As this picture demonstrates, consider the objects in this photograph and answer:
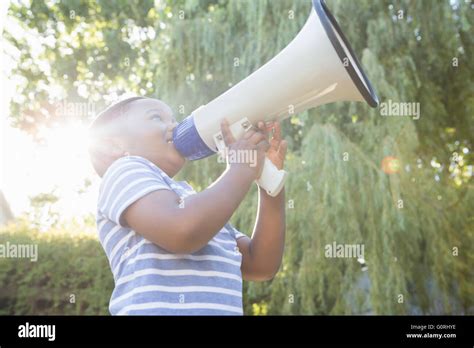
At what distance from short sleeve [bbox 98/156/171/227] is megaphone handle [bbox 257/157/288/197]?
25 centimetres

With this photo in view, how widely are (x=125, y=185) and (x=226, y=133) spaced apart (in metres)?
0.28

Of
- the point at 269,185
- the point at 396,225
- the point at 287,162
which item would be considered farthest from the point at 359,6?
the point at 269,185

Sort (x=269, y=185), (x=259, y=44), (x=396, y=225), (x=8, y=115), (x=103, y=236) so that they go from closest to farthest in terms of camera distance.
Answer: (x=103, y=236) → (x=269, y=185) → (x=396, y=225) → (x=259, y=44) → (x=8, y=115)

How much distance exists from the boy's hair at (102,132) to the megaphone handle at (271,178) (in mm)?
348

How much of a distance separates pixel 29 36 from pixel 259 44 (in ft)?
11.3

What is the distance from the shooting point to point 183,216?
107 centimetres

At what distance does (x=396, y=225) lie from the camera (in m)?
4.33

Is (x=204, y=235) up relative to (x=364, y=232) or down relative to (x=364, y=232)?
down

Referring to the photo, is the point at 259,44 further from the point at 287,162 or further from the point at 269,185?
the point at 269,185
